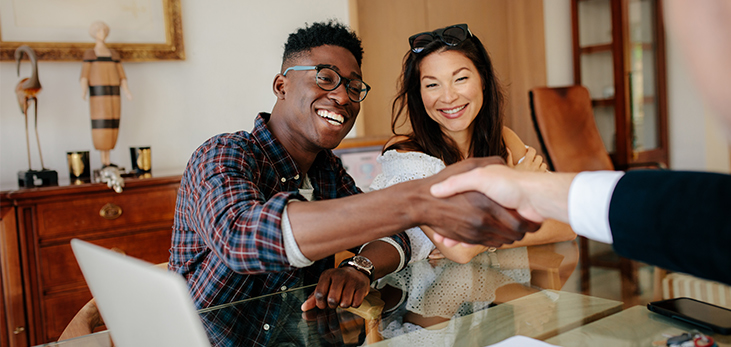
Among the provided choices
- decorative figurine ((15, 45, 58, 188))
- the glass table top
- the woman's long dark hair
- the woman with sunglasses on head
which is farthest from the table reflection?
decorative figurine ((15, 45, 58, 188))

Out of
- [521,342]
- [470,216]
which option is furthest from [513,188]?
[521,342]

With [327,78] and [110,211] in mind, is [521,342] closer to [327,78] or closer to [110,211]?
[327,78]

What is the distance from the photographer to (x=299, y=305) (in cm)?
120

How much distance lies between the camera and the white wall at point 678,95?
4.79 m

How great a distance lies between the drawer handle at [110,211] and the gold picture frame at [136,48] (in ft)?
2.95

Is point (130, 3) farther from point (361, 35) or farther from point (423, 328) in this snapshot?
point (423, 328)

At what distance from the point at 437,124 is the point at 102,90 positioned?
1.66 metres

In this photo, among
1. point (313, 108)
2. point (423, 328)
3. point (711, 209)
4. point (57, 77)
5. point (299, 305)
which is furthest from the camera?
point (57, 77)

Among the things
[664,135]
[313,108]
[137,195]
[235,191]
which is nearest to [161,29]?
[137,195]

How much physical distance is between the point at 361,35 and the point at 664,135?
2950 millimetres

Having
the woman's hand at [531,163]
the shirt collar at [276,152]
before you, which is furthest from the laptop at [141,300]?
the woman's hand at [531,163]

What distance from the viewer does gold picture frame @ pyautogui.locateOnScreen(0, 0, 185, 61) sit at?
2677 millimetres

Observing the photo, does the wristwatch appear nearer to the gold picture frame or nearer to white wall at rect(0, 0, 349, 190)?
white wall at rect(0, 0, 349, 190)

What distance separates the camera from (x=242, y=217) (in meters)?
0.98
